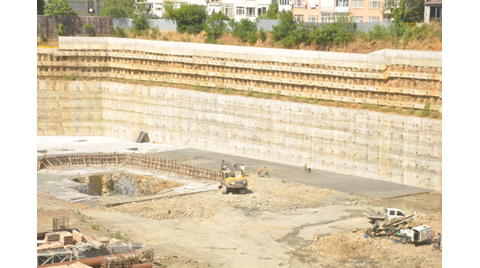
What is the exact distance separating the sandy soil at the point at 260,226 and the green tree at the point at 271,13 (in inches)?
1236

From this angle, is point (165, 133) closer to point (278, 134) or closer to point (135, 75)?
point (135, 75)

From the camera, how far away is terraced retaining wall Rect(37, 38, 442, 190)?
5403 cm

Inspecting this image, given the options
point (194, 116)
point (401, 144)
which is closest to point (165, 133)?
point (194, 116)

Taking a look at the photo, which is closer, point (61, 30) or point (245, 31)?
point (245, 31)

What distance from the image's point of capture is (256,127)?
64.7 m

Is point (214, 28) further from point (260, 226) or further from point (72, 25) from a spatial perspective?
point (260, 226)

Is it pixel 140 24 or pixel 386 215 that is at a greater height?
pixel 140 24

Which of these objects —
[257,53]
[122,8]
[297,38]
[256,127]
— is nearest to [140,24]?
[122,8]

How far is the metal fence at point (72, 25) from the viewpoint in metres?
80.3

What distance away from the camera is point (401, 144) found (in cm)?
5381

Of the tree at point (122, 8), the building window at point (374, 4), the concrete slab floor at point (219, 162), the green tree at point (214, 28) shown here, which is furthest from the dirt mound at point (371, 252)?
the tree at point (122, 8)

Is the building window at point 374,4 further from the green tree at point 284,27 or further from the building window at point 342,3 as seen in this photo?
the green tree at point 284,27

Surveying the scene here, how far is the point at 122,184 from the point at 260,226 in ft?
64.1

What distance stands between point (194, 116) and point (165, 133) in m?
4.24
